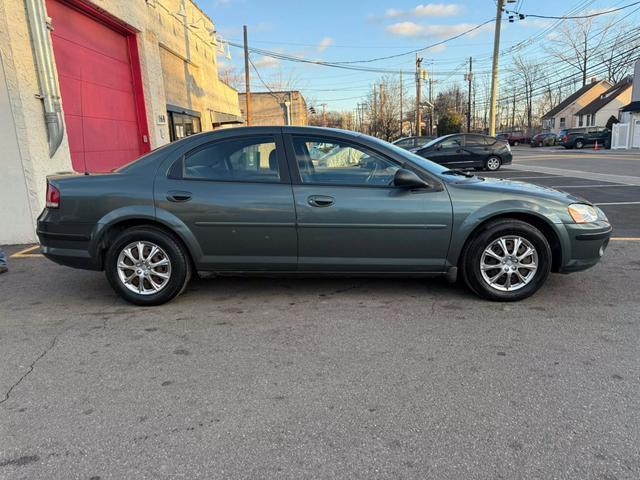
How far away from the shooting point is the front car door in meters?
3.96

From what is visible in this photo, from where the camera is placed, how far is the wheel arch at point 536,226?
158 inches

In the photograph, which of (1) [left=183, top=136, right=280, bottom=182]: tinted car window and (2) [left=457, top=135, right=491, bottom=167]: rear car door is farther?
(2) [left=457, top=135, right=491, bottom=167]: rear car door

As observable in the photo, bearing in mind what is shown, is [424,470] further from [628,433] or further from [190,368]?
[190,368]

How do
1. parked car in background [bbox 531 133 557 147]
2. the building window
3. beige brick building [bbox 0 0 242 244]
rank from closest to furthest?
1. beige brick building [bbox 0 0 242 244]
2. the building window
3. parked car in background [bbox 531 133 557 147]

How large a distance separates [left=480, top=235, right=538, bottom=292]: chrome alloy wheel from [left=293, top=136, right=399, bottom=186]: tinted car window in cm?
112

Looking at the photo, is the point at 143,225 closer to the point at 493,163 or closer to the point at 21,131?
the point at 21,131

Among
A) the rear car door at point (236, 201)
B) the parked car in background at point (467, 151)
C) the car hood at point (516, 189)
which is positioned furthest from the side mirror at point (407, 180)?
the parked car in background at point (467, 151)

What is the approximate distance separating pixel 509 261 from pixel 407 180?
1184mm

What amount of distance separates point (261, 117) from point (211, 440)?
44465mm

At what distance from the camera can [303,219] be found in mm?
3986

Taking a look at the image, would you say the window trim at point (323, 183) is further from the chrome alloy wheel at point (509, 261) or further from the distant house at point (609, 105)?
the distant house at point (609, 105)

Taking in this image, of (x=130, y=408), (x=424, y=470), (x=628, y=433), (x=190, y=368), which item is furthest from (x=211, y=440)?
(x=628, y=433)

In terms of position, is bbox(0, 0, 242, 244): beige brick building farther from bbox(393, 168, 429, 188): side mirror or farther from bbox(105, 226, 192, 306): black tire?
bbox(393, 168, 429, 188): side mirror

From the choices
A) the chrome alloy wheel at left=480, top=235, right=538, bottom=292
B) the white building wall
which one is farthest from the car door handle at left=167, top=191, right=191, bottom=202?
the white building wall
